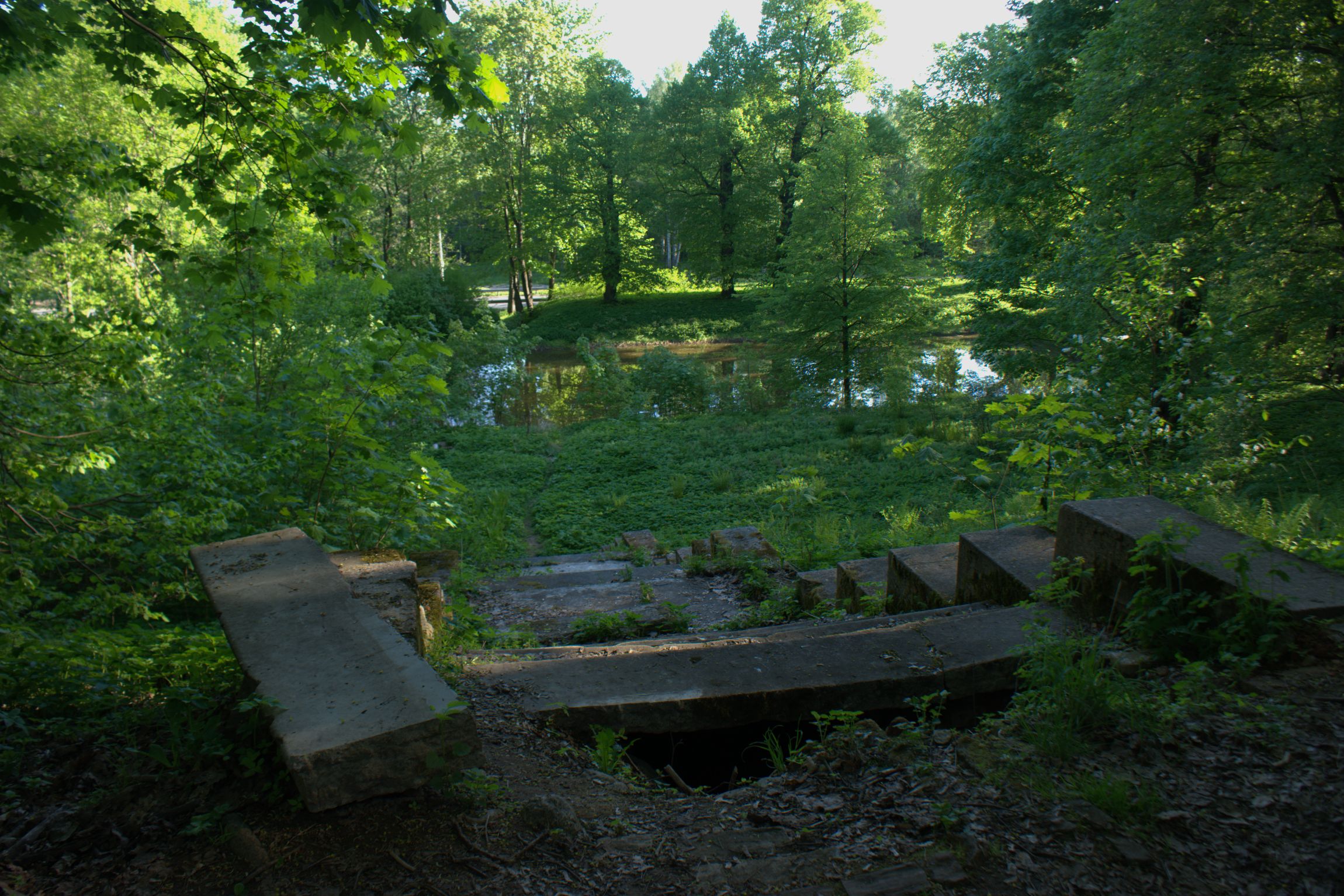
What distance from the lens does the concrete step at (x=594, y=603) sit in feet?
17.2

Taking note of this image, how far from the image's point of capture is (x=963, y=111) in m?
22.1

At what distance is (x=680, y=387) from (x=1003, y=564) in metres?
15.0

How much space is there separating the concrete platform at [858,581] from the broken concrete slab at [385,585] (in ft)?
8.99

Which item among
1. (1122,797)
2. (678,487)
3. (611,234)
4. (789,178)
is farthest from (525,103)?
(1122,797)

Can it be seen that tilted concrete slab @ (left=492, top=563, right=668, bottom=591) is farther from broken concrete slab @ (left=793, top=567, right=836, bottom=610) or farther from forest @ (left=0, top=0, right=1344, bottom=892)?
broken concrete slab @ (left=793, top=567, right=836, bottom=610)

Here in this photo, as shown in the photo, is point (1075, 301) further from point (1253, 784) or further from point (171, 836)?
point (171, 836)

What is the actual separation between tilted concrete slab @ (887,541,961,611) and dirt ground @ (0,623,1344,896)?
1.95 m

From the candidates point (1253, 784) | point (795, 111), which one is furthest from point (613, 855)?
point (795, 111)

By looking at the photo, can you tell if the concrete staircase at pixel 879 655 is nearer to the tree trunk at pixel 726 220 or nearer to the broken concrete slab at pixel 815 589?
the broken concrete slab at pixel 815 589

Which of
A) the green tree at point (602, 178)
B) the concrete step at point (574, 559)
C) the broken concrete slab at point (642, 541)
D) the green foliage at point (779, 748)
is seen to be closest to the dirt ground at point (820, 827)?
the green foliage at point (779, 748)

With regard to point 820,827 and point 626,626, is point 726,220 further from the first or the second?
point 820,827

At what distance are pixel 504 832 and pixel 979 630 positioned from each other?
213 centimetres

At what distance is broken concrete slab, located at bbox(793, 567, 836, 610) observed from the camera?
5.38 meters

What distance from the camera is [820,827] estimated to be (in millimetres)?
2205
